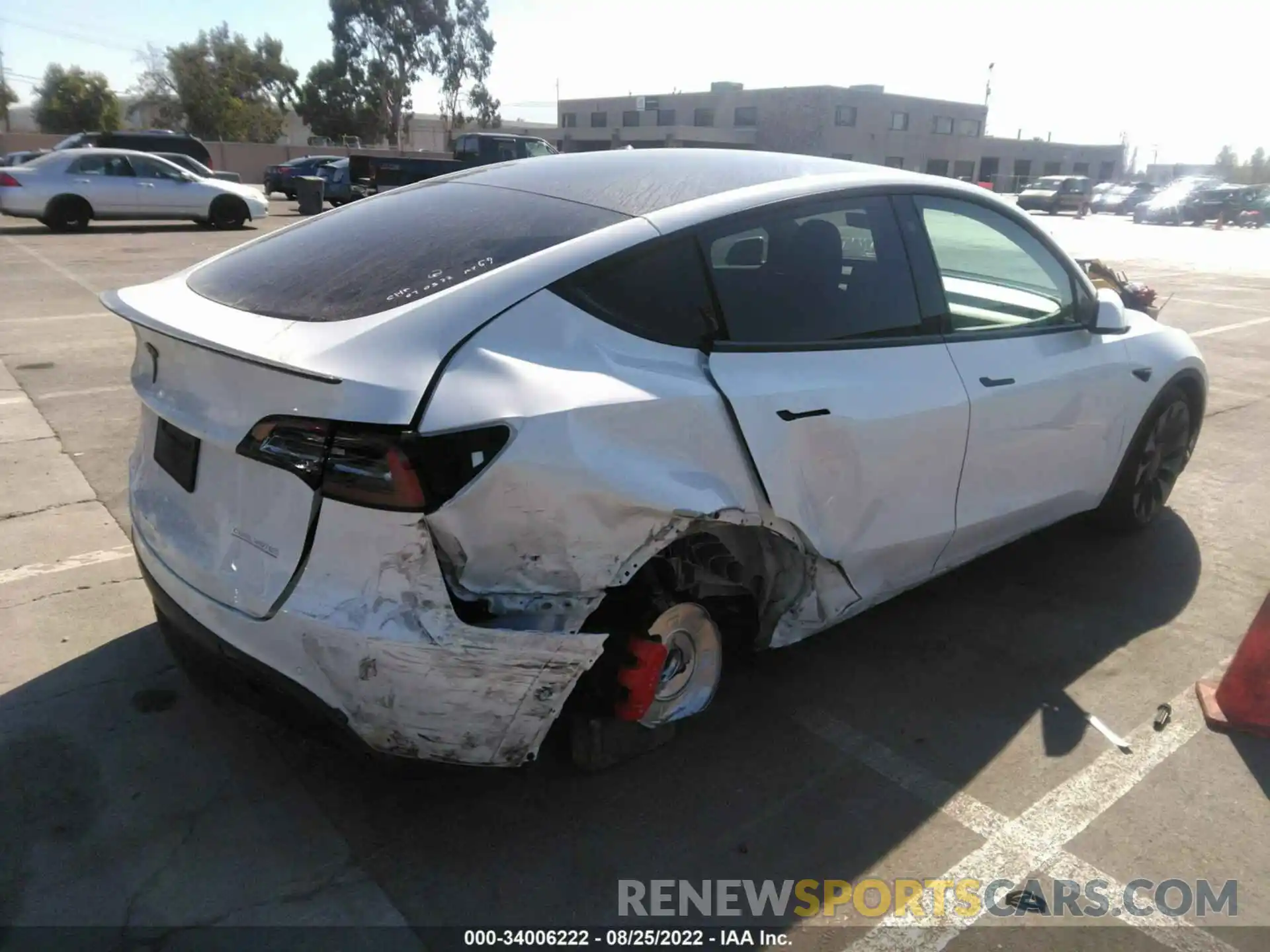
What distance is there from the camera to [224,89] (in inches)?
2176

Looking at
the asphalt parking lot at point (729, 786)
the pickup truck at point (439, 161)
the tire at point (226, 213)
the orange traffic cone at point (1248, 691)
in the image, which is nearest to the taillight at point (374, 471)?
the asphalt parking lot at point (729, 786)

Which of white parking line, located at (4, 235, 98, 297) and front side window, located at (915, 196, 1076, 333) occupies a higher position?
front side window, located at (915, 196, 1076, 333)

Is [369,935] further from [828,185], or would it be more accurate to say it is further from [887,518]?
[828,185]

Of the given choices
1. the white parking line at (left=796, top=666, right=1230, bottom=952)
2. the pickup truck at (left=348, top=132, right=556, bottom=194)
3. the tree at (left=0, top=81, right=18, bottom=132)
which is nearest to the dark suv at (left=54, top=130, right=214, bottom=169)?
the pickup truck at (left=348, top=132, right=556, bottom=194)

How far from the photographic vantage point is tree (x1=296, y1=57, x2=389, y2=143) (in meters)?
59.0

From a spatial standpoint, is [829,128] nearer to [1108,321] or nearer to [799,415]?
[1108,321]

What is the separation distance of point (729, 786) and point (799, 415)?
3.67ft

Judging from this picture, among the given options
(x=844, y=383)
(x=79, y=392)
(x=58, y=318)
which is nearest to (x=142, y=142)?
(x=58, y=318)

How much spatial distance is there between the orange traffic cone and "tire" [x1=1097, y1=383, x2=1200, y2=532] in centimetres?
116

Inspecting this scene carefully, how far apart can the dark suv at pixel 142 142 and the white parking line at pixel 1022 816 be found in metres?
23.0

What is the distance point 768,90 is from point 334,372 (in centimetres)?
6148

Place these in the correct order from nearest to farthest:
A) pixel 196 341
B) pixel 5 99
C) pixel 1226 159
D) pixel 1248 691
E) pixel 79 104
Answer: pixel 196 341 → pixel 1248 691 → pixel 79 104 → pixel 5 99 → pixel 1226 159

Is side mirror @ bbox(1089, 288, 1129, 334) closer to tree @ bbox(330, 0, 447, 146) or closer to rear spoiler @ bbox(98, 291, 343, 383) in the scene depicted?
rear spoiler @ bbox(98, 291, 343, 383)

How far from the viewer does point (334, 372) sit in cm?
214
